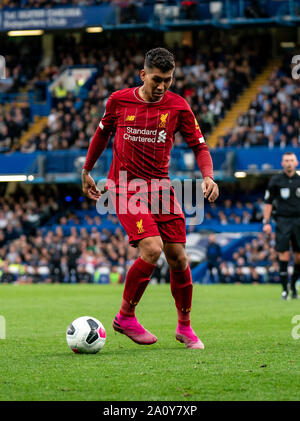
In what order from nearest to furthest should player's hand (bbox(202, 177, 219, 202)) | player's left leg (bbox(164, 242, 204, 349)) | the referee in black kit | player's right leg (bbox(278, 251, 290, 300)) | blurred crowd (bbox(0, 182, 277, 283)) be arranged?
1. player's hand (bbox(202, 177, 219, 202))
2. player's left leg (bbox(164, 242, 204, 349))
3. the referee in black kit
4. player's right leg (bbox(278, 251, 290, 300))
5. blurred crowd (bbox(0, 182, 277, 283))

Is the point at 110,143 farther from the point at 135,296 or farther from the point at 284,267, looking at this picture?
the point at 135,296

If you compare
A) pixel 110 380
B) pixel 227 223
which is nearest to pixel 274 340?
pixel 110 380

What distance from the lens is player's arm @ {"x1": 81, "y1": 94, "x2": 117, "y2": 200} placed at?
7461 mm

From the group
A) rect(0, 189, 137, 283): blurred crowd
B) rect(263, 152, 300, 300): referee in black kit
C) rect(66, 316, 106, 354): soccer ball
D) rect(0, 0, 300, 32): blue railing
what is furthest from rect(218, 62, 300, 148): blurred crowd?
rect(66, 316, 106, 354): soccer ball

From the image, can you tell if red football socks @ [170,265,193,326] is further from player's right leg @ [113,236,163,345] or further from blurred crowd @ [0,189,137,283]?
blurred crowd @ [0,189,137,283]

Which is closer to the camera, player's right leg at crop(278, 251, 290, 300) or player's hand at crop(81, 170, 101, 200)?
player's hand at crop(81, 170, 101, 200)

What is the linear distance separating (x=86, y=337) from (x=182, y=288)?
1.04m

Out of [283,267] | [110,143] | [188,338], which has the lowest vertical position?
[110,143]

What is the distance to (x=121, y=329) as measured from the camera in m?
7.40

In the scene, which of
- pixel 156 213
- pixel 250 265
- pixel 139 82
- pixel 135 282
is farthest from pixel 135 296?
pixel 139 82

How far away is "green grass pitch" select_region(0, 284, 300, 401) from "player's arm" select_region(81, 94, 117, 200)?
4.54 feet

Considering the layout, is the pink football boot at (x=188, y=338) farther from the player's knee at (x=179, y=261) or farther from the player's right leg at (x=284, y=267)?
the player's right leg at (x=284, y=267)

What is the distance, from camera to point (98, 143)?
7605 mm
